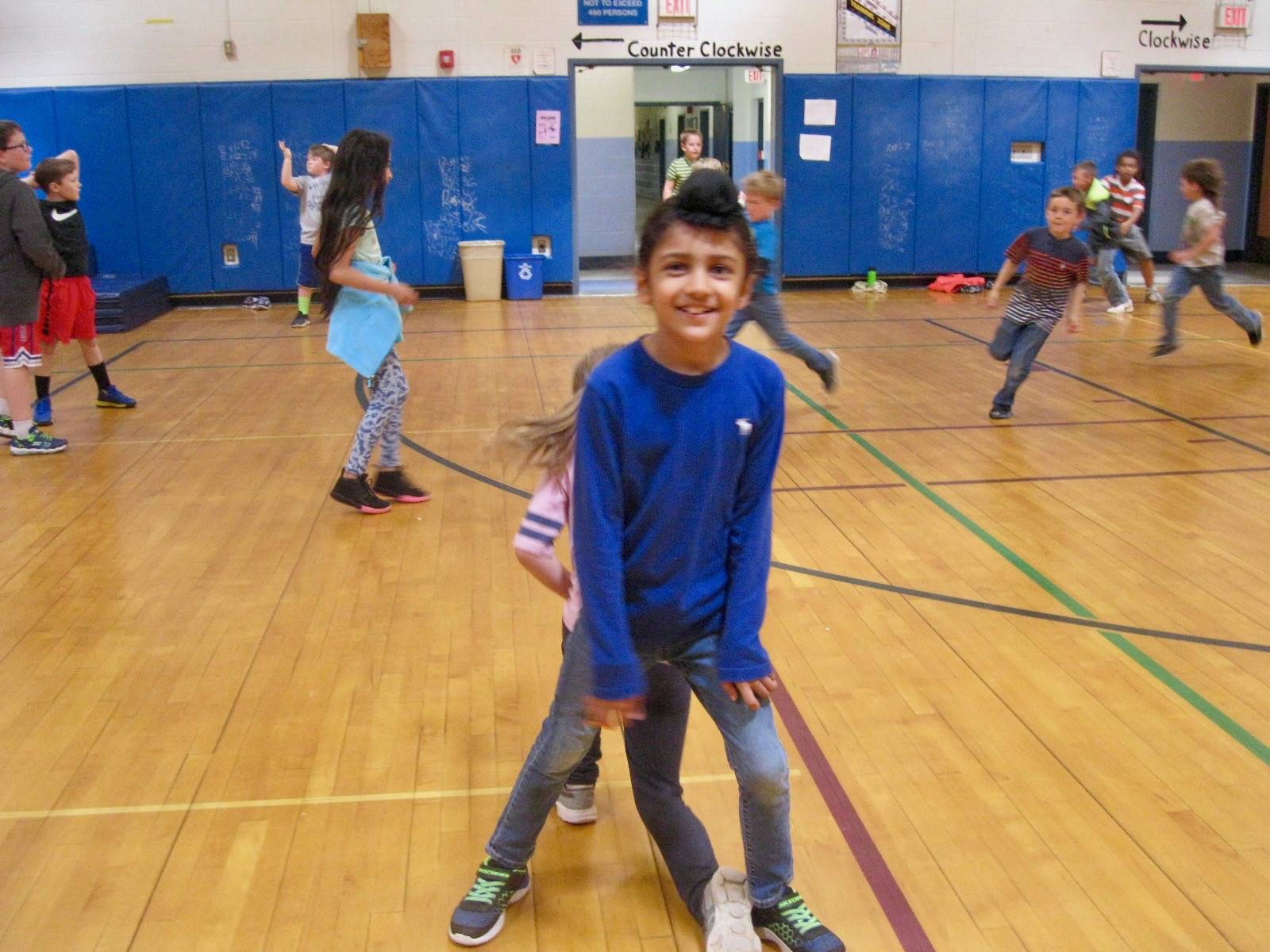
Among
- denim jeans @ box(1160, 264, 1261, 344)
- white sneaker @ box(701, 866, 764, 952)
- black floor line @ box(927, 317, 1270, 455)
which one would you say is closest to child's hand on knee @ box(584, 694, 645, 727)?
white sneaker @ box(701, 866, 764, 952)

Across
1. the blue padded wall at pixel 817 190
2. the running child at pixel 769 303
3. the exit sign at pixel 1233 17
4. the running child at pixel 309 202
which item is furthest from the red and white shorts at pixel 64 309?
the exit sign at pixel 1233 17

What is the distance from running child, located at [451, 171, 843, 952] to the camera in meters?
2.04

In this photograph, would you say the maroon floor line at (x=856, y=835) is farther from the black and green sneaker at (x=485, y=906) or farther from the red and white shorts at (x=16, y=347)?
the red and white shorts at (x=16, y=347)

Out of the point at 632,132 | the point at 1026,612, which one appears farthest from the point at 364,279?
the point at 632,132

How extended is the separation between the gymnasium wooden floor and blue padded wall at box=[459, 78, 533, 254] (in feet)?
19.9

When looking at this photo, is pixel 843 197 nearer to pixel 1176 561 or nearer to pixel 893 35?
pixel 893 35

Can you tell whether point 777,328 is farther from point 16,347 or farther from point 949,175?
point 949,175

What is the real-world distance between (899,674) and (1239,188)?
1359cm

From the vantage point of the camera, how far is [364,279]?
475cm

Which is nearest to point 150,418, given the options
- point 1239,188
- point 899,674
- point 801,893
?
point 899,674

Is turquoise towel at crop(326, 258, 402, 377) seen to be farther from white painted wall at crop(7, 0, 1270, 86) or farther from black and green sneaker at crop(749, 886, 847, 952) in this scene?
white painted wall at crop(7, 0, 1270, 86)

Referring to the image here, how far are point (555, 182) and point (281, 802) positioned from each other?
33.5 feet

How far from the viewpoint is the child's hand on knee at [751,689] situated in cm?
212

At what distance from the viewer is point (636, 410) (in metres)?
2.04
